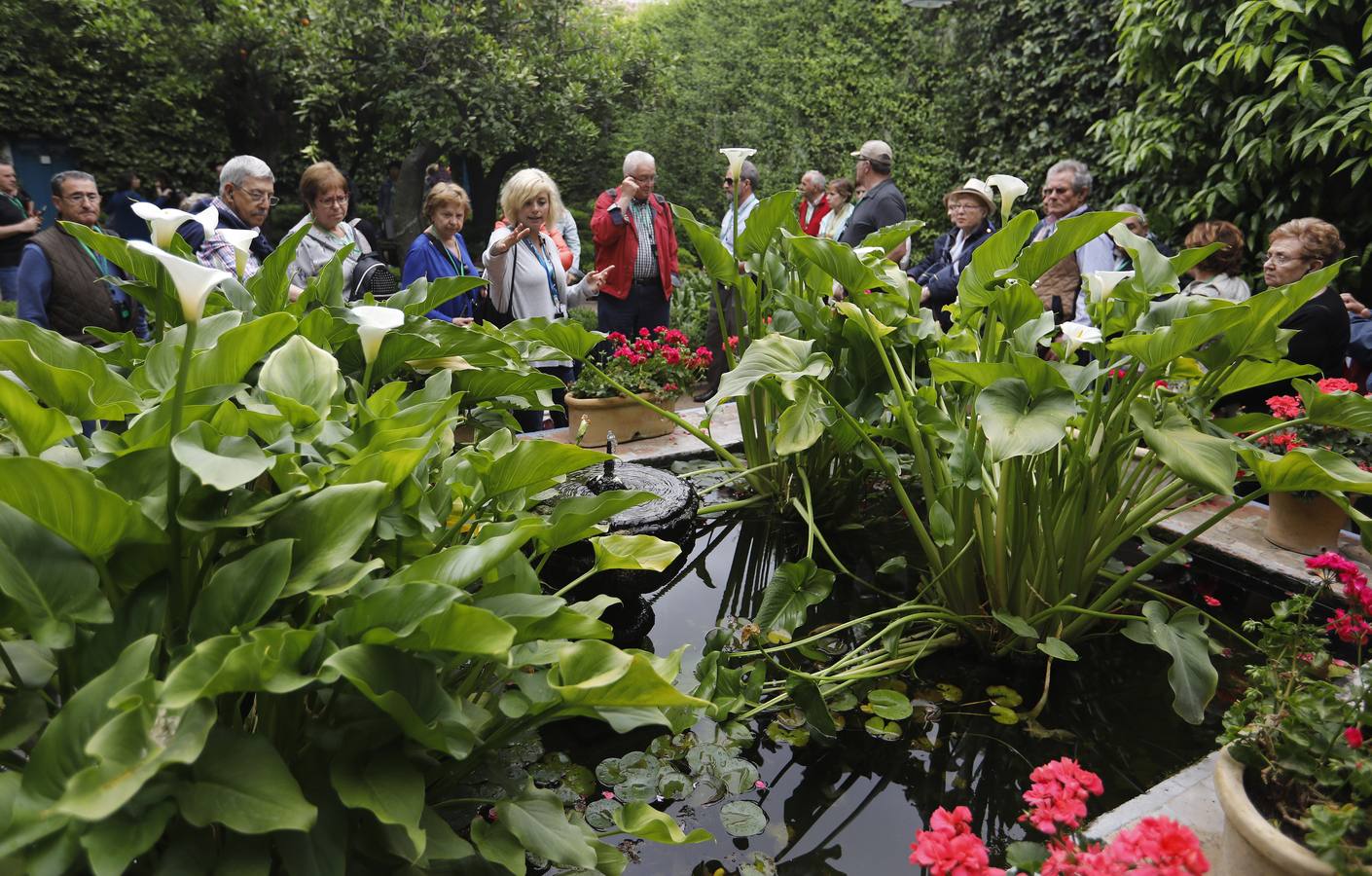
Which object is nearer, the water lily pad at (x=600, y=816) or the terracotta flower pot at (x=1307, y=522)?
the water lily pad at (x=600, y=816)

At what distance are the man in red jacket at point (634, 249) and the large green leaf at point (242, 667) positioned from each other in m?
4.41

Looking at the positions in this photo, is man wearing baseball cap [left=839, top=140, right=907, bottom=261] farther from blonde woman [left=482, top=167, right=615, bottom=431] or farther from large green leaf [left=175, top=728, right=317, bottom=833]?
large green leaf [left=175, top=728, right=317, bottom=833]

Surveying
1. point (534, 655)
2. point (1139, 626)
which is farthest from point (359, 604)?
point (1139, 626)

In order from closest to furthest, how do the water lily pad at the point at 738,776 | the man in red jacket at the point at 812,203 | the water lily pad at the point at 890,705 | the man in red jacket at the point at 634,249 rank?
the water lily pad at the point at 738,776
the water lily pad at the point at 890,705
the man in red jacket at the point at 634,249
the man in red jacket at the point at 812,203

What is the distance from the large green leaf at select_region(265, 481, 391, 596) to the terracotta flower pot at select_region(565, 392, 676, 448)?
8.80 ft

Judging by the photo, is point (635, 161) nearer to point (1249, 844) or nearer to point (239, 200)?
point (239, 200)

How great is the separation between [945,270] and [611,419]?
2172 millimetres

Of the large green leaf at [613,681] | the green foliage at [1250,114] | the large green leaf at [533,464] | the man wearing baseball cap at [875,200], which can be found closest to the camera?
the large green leaf at [613,681]

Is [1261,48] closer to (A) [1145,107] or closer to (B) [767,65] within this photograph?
(A) [1145,107]

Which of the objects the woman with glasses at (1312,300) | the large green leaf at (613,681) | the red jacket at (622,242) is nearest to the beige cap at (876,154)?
the red jacket at (622,242)

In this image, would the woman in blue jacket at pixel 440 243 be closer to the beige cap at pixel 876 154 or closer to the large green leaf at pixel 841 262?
the large green leaf at pixel 841 262

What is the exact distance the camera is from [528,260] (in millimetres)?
4324

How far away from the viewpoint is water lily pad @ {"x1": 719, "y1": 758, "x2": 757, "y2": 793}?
1.89m

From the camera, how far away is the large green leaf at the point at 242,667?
37.7 inches
